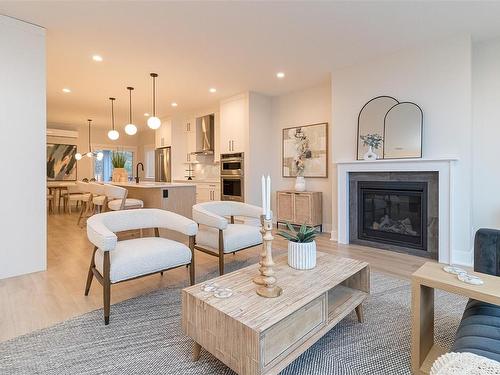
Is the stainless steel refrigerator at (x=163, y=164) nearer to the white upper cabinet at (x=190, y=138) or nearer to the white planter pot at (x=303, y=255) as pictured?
the white upper cabinet at (x=190, y=138)

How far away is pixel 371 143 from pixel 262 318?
3.34 meters

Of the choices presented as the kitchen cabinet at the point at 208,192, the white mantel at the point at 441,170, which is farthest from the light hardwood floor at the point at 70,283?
the kitchen cabinet at the point at 208,192

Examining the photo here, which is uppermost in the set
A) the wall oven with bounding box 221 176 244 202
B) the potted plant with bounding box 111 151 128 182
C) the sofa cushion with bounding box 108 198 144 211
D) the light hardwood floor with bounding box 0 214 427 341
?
the potted plant with bounding box 111 151 128 182

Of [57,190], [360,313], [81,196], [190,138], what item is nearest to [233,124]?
[190,138]

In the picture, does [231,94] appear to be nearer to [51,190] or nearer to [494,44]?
[494,44]

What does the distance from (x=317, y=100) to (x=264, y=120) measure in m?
1.19

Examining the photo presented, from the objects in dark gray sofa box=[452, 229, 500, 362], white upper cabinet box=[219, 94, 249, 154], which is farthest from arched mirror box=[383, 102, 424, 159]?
white upper cabinet box=[219, 94, 249, 154]

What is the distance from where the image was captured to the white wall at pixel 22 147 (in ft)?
9.20

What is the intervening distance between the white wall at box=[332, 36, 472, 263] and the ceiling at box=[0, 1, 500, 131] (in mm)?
186

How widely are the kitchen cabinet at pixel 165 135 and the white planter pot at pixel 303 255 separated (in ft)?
21.7

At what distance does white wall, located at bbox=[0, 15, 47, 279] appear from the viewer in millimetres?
2805

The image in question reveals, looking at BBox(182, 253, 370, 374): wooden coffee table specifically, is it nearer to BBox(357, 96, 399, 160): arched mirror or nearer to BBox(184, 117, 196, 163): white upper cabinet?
BBox(357, 96, 399, 160): arched mirror

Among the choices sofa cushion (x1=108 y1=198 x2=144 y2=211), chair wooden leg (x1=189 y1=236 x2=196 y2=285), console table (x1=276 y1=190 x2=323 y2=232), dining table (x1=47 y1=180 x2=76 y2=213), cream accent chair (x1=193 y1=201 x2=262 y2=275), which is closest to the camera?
chair wooden leg (x1=189 y1=236 x2=196 y2=285)

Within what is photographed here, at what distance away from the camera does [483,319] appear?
49.6 inches
